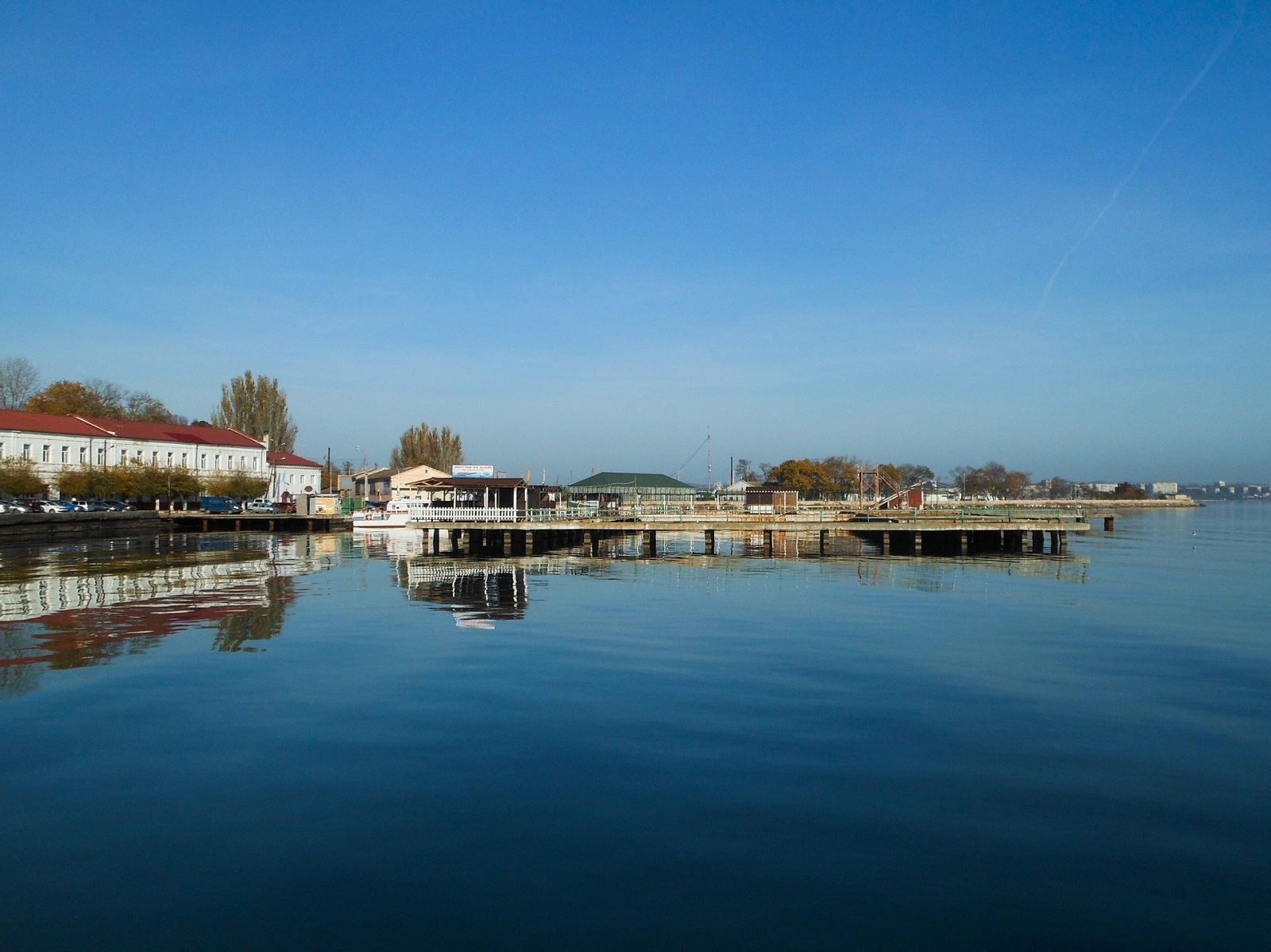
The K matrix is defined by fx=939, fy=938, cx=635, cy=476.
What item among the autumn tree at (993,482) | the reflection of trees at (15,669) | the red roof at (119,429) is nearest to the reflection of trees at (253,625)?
the reflection of trees at (15,669)

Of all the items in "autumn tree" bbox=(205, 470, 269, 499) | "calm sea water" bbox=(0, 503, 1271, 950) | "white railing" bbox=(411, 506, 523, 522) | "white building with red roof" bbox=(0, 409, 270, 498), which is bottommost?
"calm sea water" bbox=(0, 503, 1271, 950)

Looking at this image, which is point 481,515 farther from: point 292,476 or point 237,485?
point 292,476

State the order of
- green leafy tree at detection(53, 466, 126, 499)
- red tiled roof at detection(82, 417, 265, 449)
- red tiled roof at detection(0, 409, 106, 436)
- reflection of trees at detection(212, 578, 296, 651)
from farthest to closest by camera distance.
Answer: red tiled roof at detection(82, 417, 265, 449), red tiled roof at detection(0, 409, 106, 436), green leafy tree at detection(53, 466, 126, 499), reflection of trees at detection(212, 578, 296, 651)

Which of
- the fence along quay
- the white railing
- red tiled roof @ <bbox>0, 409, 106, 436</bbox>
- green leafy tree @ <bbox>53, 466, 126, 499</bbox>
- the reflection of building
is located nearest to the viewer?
the reflection of building

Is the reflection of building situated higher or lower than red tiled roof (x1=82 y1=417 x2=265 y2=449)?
lower

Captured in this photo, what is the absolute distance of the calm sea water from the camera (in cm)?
795

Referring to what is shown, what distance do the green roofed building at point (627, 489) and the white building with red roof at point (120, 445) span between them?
1693 inches

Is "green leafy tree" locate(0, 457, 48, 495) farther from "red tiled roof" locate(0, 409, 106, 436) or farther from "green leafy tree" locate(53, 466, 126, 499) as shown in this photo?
"red tiled roof" locate(0, 409, 106, 436)

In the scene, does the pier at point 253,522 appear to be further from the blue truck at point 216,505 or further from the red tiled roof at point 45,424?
the red tiled roof at point 45,424

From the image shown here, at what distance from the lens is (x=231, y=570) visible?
38344mm

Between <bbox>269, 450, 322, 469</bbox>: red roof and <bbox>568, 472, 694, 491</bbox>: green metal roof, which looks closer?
<bbox>568, 472, 694, 491</bbox>: green metal roof

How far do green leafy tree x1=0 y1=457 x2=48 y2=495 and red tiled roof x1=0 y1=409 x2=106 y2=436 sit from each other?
4.70m

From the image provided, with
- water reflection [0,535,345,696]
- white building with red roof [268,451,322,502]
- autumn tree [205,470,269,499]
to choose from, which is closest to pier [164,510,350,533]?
autumn tree [205,470,269,499]

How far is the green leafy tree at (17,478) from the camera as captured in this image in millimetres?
76375
